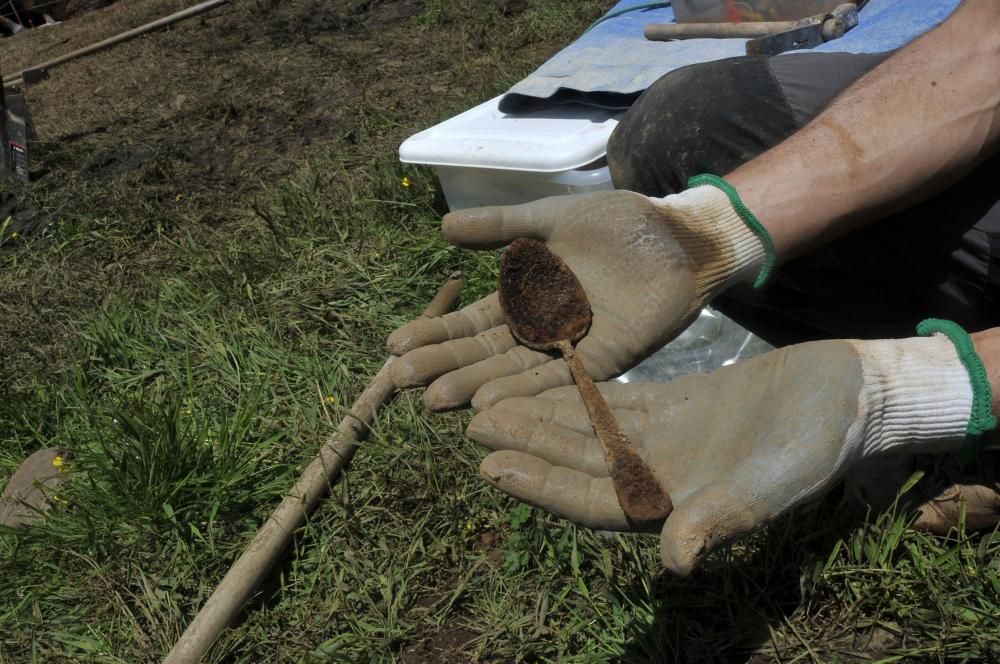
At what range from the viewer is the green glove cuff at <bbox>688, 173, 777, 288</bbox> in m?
1.84

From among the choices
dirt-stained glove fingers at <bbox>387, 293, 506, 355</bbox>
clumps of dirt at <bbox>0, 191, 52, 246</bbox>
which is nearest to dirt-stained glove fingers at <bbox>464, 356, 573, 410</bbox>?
dirt-stained glove fingers at <bbox>387, 293, 506, 355</bbox>

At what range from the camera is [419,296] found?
3.10 metres

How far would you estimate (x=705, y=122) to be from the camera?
2172 mm

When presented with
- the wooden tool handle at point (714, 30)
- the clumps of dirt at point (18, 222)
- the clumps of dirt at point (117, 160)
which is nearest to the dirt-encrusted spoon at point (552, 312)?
the wooden tool handle at point (714, 30)

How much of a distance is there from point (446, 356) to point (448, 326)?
12 cm

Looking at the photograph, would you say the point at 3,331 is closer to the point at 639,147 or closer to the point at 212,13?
the point at 639,147

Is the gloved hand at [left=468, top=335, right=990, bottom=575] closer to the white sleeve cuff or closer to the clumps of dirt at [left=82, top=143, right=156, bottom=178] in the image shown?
the white sleeve cuff

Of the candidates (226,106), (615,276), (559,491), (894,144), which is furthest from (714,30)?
(226,106)

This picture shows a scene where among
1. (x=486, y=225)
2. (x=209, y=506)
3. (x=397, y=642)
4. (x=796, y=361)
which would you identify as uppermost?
(x=486, y=225)

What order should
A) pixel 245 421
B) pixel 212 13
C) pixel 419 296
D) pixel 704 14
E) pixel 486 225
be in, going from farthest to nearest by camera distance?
pixel 212 13 < pixel 704 14 < pixel 419 296 < pixel 245 421 < pixel 486 225

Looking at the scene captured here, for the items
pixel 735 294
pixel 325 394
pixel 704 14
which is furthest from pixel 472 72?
pixel 735 294

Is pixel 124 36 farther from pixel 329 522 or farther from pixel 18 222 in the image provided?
pixel 329 522

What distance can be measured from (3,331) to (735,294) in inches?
111

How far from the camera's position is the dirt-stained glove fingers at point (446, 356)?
1.69 meters
